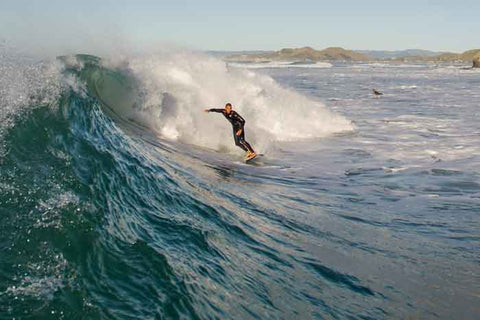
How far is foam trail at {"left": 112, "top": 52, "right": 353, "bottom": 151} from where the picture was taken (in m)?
17.7

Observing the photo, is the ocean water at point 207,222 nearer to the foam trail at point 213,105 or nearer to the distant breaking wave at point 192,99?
the distant breaking wave at point 192,99

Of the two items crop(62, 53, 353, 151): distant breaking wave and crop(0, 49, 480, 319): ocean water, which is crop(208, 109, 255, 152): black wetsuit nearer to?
crop(0, 49, 480, 319): ocean water

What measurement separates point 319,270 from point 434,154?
10.6m

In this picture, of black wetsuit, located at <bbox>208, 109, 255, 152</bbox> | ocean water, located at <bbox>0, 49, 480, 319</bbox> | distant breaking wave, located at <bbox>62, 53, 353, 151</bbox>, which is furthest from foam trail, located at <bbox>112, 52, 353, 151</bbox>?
black wetsuit, located at <bbox>208, 109, 255, 152</bbox>

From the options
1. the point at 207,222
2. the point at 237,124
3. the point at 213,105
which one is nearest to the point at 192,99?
the point at 213,105

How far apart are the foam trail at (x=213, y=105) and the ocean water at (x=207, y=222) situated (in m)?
0.73

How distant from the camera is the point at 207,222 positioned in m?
7.94

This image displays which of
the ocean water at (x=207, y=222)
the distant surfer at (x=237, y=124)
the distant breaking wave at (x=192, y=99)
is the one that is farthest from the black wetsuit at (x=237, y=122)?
the distant breaking wave at (x=192, y=99)

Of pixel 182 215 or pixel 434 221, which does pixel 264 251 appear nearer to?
pixel 182 215

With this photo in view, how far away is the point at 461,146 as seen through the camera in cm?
1731

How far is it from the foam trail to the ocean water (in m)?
0.73

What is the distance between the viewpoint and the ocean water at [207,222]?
485 cm

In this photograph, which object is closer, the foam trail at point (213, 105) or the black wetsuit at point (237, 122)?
the black wetsuit at point (237, 122)

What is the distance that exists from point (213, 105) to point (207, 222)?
12.4 metres
